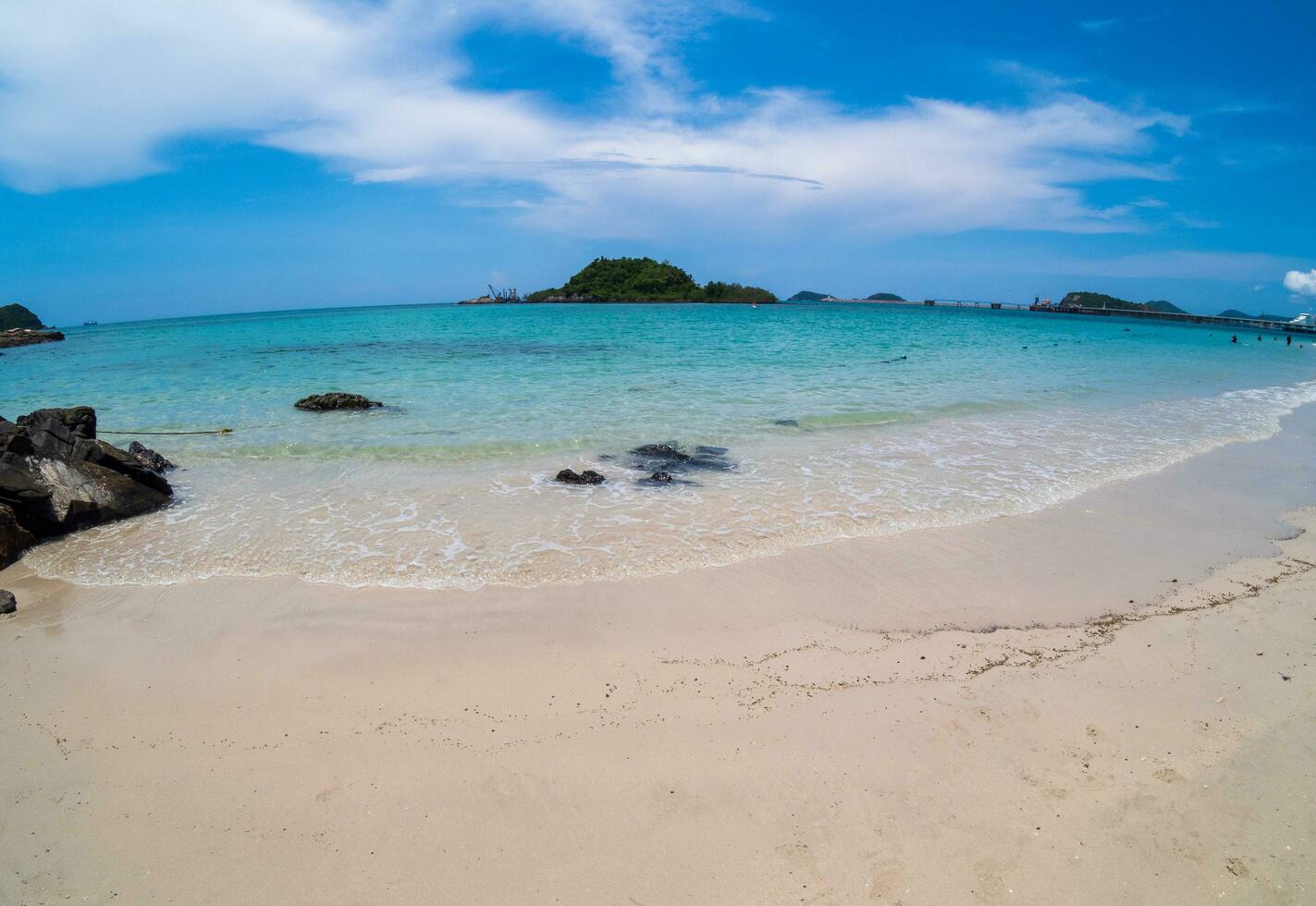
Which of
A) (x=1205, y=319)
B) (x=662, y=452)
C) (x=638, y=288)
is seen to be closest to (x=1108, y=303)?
(x=1205, y=319)

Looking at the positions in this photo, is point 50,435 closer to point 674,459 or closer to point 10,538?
point 10,538

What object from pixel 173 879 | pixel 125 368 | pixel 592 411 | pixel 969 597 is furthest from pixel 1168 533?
pixel 125 368

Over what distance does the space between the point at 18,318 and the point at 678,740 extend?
12237 cm

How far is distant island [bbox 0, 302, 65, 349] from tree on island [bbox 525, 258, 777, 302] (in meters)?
89.7

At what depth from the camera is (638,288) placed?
465 ft

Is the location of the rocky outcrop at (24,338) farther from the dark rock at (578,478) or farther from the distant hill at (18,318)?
the dark rock at (578,478)

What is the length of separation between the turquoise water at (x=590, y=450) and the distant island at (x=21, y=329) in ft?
133

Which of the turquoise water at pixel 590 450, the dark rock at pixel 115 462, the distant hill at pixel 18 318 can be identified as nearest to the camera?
A: the turquoise water at pixel 590 450

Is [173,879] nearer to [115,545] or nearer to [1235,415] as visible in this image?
[115,545]

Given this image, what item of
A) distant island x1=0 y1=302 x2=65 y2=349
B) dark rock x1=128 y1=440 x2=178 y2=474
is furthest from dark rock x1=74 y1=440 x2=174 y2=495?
distant island x1=0 y1=302 x2=65 y2=349

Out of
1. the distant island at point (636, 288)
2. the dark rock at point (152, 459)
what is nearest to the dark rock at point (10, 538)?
the dark rock at point (152, 459)

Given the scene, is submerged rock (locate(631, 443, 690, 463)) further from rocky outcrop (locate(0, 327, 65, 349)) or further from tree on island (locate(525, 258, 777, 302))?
tree on island (locate(525, 258, 777, 302))

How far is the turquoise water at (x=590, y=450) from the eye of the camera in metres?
7.42

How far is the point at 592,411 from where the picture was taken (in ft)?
49.8
